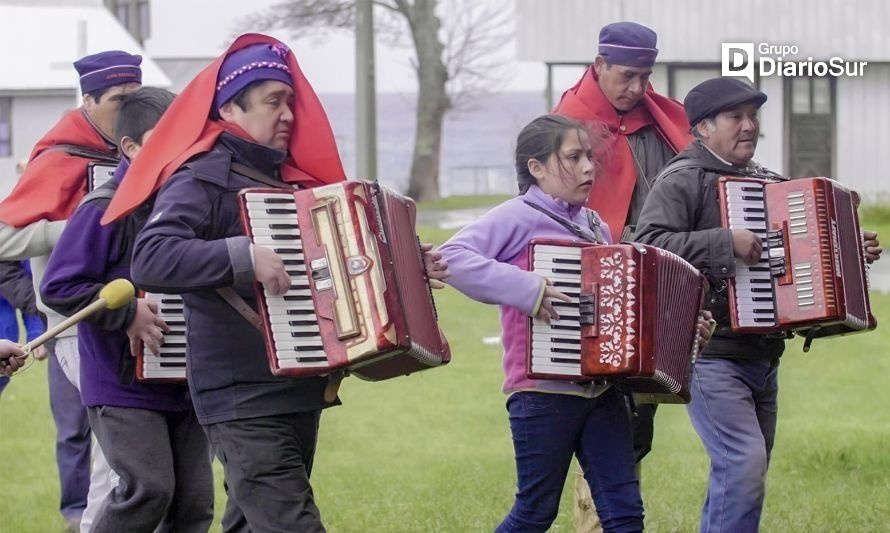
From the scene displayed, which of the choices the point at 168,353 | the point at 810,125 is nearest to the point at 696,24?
the point at 810,125

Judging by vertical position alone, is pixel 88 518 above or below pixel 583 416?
below

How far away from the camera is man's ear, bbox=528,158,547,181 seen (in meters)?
5.70

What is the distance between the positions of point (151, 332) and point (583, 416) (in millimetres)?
1449

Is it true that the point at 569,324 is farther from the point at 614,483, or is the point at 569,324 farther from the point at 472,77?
the point at 472,77

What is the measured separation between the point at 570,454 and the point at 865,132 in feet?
75.8

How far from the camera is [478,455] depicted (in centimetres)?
996

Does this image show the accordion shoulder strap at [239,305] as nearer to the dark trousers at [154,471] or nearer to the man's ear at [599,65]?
the dark trousers at [154,471]

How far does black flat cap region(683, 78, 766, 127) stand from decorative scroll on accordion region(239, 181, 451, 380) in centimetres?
192

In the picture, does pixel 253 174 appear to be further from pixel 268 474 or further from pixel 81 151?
pixel 81 151

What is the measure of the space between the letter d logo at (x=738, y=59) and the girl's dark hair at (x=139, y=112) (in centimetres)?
1908

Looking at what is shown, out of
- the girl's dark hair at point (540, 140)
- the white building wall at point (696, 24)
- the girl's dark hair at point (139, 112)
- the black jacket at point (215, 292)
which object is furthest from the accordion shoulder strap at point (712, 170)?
the white building wall at point (696, 24)

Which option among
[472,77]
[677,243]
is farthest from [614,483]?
[472,77]

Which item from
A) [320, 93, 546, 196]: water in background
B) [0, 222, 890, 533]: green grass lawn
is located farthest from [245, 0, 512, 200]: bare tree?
[0, 222, 890, 533]: green grass lawn

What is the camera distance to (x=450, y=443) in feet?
34.3
